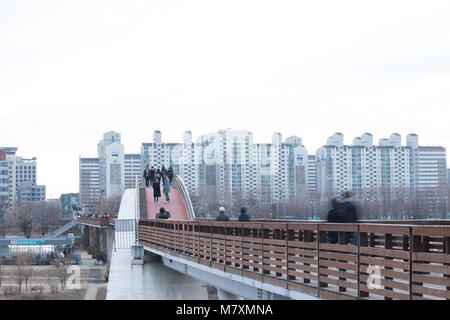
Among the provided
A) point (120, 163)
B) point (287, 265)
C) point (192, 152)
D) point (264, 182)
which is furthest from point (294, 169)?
point (287, 265)

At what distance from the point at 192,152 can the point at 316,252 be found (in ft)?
558

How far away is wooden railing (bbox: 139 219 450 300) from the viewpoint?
7.73m

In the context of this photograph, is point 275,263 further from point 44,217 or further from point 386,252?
point 44,217

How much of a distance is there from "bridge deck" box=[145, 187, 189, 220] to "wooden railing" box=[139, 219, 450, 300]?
21651 millimetres

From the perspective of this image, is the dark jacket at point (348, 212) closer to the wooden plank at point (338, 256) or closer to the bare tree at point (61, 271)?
the wooden plank at point (338, 256)

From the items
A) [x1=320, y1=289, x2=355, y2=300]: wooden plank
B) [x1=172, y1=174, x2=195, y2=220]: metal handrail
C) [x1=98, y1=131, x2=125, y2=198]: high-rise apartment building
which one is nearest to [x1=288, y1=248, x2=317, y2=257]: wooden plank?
[x1=320, y1=289, x2=355, y2=300]: wooden plank

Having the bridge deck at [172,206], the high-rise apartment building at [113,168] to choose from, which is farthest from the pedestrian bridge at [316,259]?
the high-rise apartment building at [113,168]

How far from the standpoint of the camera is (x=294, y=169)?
17700cm

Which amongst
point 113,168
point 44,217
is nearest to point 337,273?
point 44,217

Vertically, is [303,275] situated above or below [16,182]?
below

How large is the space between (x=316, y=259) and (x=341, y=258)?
3.12ft

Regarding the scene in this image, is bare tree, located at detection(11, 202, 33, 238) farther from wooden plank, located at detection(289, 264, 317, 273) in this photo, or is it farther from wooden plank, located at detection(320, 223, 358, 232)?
wooden plank, located at detection(320, 223, 358, 232)

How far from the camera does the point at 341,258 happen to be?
369 inches
